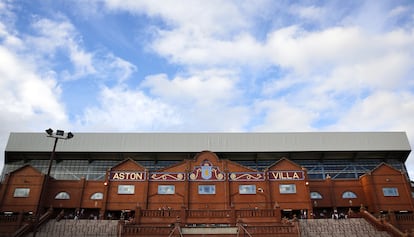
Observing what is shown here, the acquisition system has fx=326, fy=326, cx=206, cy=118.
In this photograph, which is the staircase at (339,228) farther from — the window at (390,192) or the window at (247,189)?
the window at (390,192)

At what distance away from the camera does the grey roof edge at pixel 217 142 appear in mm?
56781

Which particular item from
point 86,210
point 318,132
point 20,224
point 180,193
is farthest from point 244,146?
point 20,224

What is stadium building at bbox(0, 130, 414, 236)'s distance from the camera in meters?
31.5

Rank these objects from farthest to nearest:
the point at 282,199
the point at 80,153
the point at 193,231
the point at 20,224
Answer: the point at 80,153 < the point at 282,199 < the point at 20,224 < the point at 193,231

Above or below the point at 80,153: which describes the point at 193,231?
below

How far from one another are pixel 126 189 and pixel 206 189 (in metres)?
10.2

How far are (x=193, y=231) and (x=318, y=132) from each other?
3889 cm

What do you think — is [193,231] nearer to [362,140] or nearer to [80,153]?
[80,153]

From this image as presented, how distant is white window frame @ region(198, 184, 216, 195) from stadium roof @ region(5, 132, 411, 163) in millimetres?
15930

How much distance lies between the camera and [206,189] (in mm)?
41062

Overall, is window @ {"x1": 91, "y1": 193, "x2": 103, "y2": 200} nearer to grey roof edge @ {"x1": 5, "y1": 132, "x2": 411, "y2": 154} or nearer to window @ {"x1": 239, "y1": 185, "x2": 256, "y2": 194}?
grey roof edge @ {"x1": 5, "y1": 132, "x2": 411, "y2": 154}

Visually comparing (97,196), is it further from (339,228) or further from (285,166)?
(339,228)

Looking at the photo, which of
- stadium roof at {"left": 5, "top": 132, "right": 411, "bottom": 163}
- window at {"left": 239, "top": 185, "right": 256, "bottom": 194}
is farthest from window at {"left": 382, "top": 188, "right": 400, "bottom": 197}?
window at {"left": 239, "top": 185, "right": 256, "bottom": 194}

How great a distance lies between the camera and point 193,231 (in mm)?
26453
